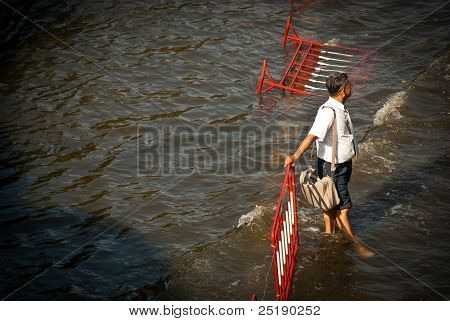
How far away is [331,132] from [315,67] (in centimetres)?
627

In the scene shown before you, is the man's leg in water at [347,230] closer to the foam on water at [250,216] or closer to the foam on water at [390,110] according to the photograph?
the foam on water at [250,216]

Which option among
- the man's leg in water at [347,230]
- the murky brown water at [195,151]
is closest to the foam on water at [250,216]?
the murky brown water at [195,151]

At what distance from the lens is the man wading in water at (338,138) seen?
5938 mm

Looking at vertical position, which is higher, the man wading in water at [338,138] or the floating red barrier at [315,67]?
the floating red barrier at [315,67]

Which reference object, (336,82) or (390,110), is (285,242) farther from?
(390,110)

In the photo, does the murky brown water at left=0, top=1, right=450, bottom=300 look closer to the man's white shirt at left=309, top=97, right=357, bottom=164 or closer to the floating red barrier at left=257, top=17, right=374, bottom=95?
the floating red barrier at left=257, top=17, right=374, bottom=95

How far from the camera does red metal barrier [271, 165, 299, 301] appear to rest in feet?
16.7

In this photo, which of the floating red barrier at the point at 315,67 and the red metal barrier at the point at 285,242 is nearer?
the red metal barrier at the point at 285,242

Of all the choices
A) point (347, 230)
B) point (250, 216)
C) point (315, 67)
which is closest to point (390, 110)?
point (315, 67)

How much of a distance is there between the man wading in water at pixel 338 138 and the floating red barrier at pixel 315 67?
4651 millimetres

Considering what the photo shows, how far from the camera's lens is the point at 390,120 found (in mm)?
9969

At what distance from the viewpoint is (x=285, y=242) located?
557 centimetres

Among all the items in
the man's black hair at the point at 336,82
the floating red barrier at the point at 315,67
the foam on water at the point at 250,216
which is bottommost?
the foam on water at the point at 250,216
